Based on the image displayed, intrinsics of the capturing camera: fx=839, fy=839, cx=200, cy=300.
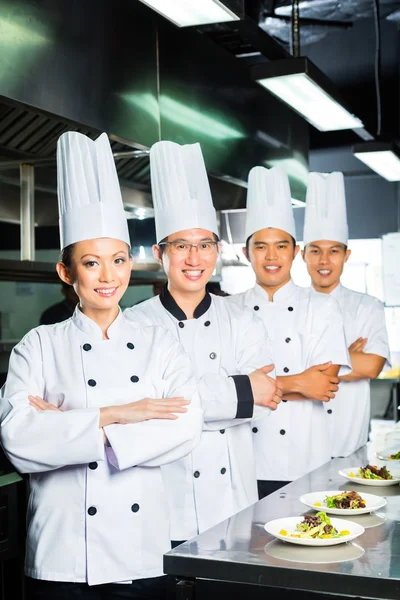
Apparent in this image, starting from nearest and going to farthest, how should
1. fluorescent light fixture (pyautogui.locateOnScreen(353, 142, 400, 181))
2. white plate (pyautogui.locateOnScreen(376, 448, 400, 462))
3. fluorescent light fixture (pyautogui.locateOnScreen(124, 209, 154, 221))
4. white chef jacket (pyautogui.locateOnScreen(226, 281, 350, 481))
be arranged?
white plate (pyautogui.locateOnScreen(376, 448, 400, 462)), white chef jacket (pyautogui.locateOnScreen(226, 281, 350, 481)), fluorescent light fixture (pyautogui.locateOnScreen(124, 209, 154, 221)), fluorescent light fixture (pyautogui.locateOnScreen(353, 142, 400, 181))

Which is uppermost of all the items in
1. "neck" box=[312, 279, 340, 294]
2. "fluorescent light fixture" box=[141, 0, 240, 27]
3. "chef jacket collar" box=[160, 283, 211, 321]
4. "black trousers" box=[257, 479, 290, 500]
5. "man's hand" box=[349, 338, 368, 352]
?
"fluorescent light fixture" box=[141, 0, 240, 27]

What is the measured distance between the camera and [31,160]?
4.02m

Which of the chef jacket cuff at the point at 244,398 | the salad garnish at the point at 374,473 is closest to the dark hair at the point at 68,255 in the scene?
the chef jacket cuff at the point at 244,398

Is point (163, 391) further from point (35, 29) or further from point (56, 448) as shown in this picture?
point (35, 29)

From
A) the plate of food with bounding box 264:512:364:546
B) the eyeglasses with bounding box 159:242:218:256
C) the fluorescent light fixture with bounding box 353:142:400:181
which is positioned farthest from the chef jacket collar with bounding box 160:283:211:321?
the fluorescent light fixture with bounding box 353:142:400:181

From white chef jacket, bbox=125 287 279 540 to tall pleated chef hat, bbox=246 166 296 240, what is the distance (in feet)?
1.84

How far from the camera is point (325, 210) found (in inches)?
164

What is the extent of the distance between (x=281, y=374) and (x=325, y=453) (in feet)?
1.20

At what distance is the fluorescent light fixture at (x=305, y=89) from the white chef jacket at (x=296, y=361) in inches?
35.8

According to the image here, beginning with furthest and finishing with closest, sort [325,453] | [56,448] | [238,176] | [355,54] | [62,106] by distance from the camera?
[355,54] < [238,176] < [325,453] < [62,106] < [56,448]

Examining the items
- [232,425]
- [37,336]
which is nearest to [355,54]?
[232,425]

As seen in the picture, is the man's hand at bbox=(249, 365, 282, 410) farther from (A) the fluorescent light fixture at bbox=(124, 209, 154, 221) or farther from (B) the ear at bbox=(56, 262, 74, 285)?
(A) the fluorescent light fixture at bbox=(124, 209, 154, 221)

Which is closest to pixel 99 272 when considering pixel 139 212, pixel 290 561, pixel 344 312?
pixel 290 561

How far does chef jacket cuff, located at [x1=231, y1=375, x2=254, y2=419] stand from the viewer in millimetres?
2738
